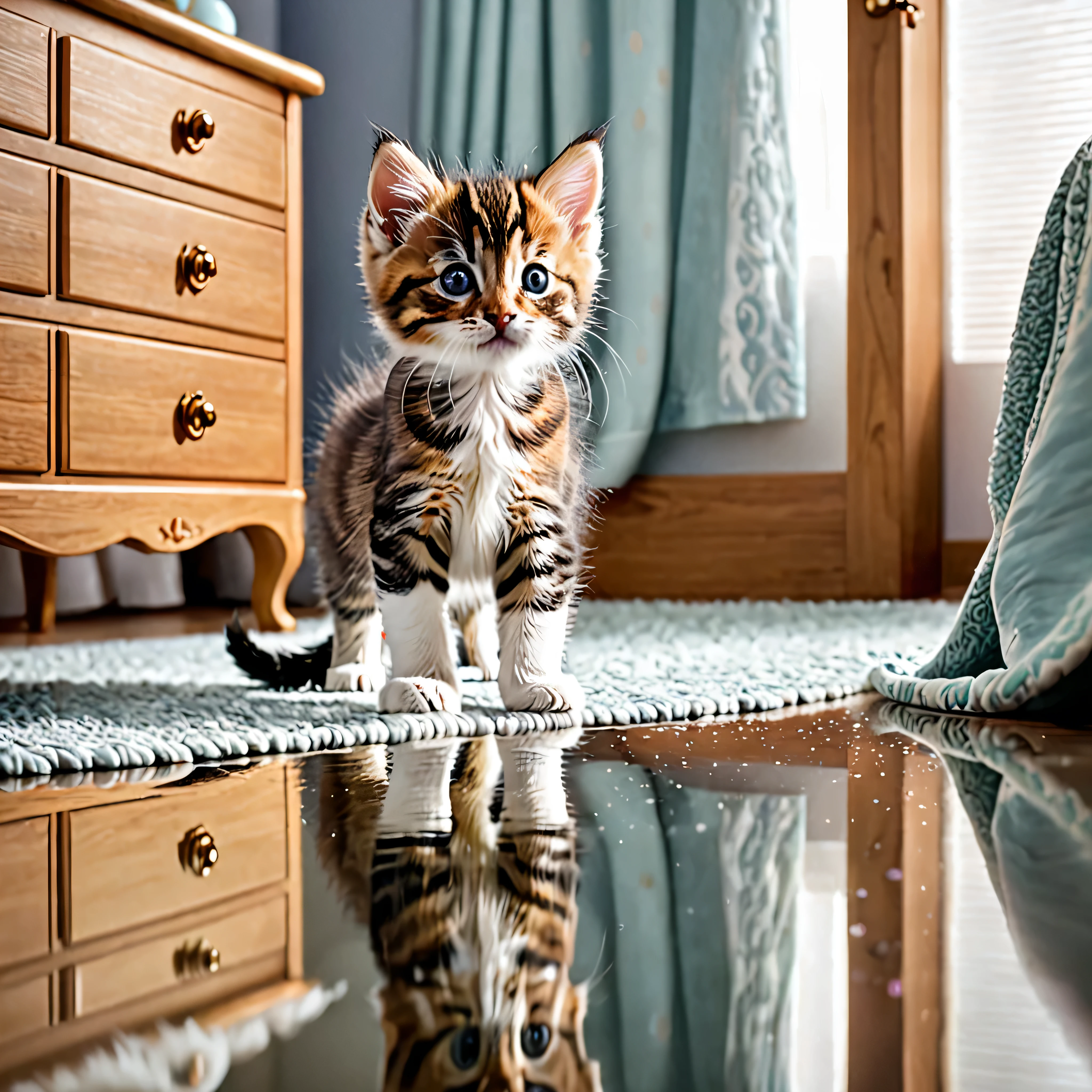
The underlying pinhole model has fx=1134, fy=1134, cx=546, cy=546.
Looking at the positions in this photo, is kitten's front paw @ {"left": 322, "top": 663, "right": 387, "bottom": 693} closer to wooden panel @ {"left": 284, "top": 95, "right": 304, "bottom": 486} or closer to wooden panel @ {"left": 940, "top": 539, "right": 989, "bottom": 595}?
wooden panel @ {"left": 284, "top": 95, "right": 304, "bottom": 486}

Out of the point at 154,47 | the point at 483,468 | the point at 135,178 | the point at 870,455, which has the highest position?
the point at 154,47

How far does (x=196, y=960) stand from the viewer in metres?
0.47

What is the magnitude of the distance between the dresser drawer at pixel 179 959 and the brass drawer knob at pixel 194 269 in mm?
1371

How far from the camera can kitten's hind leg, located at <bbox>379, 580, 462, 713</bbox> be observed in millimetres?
1022

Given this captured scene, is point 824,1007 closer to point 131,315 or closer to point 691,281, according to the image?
point 131,315

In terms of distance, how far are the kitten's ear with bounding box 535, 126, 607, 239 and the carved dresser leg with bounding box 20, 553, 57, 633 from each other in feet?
4.87

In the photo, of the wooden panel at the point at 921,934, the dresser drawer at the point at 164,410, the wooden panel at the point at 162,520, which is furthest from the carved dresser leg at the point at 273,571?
the wooden panel at the point at 921,934

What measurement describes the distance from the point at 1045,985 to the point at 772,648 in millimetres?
1188

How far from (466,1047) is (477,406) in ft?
2.39

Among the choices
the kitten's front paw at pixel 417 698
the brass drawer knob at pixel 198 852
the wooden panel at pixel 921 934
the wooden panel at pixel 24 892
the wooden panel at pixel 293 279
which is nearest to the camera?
the wooden panel at pixel 921 934

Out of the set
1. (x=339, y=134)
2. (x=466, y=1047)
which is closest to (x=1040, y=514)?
(x=466, y=1047)

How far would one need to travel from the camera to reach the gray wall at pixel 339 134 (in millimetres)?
2846

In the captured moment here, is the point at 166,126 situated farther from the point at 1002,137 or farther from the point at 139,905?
the point at 1002,137

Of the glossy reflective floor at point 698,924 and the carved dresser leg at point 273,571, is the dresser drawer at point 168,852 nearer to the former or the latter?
the glossy reflective floor at point 698,924
